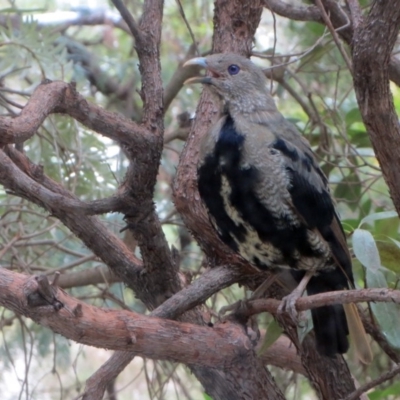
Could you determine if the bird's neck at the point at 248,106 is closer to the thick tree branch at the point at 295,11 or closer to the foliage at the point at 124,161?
the foliage at the point at 124,161

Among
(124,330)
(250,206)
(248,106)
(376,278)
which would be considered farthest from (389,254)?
(124,330)

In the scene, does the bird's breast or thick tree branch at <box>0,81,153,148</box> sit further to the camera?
the bird's breast

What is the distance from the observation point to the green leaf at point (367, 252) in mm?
2074

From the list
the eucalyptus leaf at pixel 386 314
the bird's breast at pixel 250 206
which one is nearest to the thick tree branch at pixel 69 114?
the bird's breast at pixel 250 206

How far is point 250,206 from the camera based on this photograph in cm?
222

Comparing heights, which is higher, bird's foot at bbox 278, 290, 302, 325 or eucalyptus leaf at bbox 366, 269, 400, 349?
bird's foot at bbox 278, 290, 302, 325

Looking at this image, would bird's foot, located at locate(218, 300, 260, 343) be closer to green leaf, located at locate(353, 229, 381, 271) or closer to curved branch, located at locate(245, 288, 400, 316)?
curved branch, located at locate(245, 288, 400, 316)

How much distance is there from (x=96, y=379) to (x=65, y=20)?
2.60 m

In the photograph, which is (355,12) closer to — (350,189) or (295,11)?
(295,11)

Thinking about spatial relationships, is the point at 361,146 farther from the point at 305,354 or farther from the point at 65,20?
the point at 65,20

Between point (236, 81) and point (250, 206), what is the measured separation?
1.66ft

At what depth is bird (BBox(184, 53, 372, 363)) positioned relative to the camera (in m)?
2.22

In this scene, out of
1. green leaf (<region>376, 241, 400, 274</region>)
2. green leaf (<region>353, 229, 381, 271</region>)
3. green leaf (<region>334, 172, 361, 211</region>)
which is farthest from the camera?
green leaf (<region>334, 172, 361, 211</region>)

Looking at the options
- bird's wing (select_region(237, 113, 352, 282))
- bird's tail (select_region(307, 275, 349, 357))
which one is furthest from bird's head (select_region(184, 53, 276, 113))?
bird's tail (select_region(307, 275, 349, 357))
